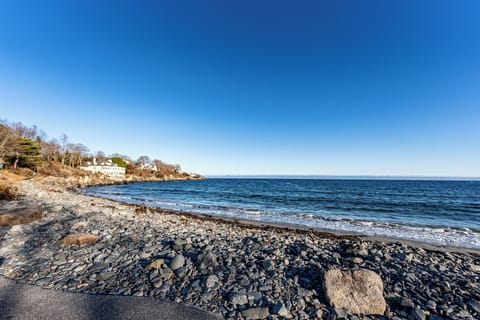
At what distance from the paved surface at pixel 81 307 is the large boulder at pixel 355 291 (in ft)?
6.95

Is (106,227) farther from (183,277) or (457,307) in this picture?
(457,307)

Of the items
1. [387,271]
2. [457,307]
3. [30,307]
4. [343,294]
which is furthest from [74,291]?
[457,307]

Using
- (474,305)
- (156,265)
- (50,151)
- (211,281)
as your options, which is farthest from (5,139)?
(474,305)

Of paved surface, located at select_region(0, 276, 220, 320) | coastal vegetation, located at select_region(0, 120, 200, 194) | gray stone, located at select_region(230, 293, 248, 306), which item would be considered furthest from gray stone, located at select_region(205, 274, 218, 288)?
coastal vegetation, located at select_region(0, 120, 200, 194)

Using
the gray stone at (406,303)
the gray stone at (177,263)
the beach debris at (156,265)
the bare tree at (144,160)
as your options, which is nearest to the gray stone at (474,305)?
the gray stone at (406,303)

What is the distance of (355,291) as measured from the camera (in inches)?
134

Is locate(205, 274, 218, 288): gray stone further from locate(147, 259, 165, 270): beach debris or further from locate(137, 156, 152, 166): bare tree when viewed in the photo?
locate(137, 156, 152, 166): bare tree

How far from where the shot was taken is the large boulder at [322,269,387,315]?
10.6 ft

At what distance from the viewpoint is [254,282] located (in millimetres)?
3967

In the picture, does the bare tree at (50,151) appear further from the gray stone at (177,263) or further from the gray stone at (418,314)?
the gray stone at (418,314)

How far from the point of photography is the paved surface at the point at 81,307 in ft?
9.34

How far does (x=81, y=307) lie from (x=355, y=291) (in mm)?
4566

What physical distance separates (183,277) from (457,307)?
202 inches

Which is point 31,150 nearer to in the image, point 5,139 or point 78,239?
point 5,139
